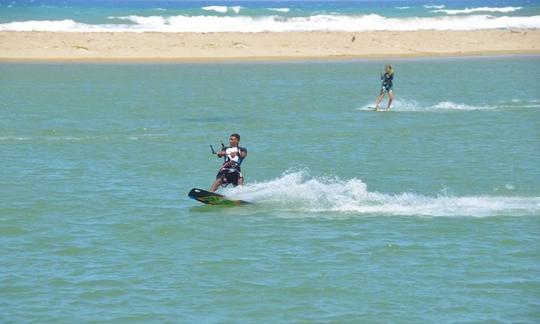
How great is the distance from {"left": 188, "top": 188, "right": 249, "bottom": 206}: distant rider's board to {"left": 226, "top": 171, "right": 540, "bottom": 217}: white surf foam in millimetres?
420

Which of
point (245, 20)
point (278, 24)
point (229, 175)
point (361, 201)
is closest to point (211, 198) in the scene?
point (229, 175)

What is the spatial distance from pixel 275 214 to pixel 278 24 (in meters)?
65.1

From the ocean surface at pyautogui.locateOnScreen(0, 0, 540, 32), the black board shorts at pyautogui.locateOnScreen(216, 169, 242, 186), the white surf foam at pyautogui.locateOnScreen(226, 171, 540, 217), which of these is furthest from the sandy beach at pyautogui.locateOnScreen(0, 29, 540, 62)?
the black board shorts at pyautogui.locateOnScreen(216, 169, 242, 186)

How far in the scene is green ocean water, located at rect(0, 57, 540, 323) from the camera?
592 inches

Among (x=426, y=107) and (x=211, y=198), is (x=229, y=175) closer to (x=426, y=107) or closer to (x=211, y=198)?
(x=211, y=198)

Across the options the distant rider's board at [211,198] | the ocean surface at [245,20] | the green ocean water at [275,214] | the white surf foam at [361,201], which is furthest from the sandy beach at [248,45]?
the distant rider's board at [211,198]

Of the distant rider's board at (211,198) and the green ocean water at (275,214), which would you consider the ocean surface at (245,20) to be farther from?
the distant rider's board at (211,198)

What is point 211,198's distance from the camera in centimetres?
2097

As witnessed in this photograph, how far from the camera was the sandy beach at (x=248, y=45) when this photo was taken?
61719mm

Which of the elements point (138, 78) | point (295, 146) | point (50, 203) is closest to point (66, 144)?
point (295, 146)

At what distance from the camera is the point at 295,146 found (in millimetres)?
29094

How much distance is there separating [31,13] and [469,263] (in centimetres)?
7640

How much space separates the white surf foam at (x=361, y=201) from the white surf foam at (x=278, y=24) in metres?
53.5

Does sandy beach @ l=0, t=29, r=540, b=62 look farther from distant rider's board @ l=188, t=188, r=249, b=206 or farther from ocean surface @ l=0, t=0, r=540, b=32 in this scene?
distant rider's board @ l=188, t=188, r=249, b=206
